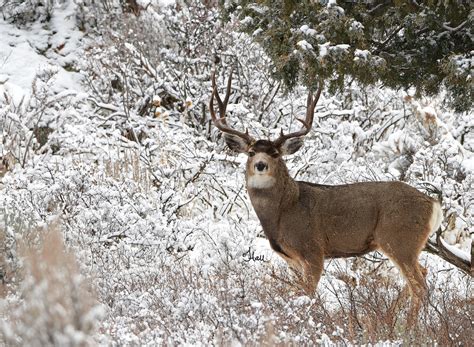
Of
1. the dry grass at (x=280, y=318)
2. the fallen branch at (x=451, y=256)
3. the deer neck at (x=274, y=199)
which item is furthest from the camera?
the fallen branch at (x=451, y=256)

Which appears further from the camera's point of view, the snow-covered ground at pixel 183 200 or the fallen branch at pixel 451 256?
the fallen branch at pixel 451 256

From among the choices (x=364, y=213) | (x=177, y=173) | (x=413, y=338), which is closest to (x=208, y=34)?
(x=177, y=173)

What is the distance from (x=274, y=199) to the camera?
7.83 m

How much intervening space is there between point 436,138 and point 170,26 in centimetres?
639

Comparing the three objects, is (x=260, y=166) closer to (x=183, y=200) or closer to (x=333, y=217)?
(x=333, y=217)

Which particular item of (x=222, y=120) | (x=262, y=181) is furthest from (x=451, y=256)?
(x=222, y=120)

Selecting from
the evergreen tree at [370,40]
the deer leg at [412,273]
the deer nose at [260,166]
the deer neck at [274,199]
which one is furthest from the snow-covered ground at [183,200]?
the evergreen tree at [370,40]

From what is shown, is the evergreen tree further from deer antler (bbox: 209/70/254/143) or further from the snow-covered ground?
the snow-covered ground

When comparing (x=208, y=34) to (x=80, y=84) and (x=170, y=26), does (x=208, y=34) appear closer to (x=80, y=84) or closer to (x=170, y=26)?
(x=170, y=26)

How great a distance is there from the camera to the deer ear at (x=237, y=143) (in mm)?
8086

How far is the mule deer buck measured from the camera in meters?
7.36

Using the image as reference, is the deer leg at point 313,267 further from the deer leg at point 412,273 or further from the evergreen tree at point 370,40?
the evergreen tree at point 370,40

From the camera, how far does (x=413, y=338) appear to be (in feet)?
16.2

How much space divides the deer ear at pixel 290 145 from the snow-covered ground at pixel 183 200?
49.8 inches
